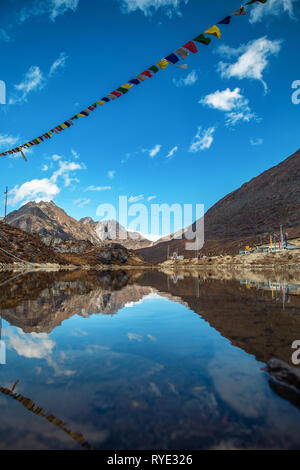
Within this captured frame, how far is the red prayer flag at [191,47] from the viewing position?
944 cm

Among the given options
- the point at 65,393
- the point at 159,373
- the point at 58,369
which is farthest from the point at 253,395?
the point at 58,369

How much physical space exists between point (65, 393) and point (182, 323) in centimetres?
622

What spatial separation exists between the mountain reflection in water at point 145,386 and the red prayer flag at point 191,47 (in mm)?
10663

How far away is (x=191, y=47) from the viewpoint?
958 cm

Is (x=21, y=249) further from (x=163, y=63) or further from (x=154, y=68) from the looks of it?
(x=163, y=63)

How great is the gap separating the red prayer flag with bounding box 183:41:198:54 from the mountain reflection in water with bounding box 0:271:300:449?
10.7 metres

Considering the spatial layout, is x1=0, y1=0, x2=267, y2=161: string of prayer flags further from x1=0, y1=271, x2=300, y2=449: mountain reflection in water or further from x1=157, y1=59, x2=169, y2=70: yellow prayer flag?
x1=0, y1=271, x2=300, y2=449: mountain reflection in water

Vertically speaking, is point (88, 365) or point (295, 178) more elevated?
point (295, 178)

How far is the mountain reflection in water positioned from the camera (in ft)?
10.5

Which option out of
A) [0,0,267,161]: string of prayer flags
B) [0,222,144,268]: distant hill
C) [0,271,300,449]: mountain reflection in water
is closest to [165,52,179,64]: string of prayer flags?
[0,0,267,161]: string of prayer flags

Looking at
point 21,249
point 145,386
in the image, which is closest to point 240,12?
point 145,386

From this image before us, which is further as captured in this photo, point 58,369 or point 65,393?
point 58,369

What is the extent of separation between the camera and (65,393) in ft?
14.6

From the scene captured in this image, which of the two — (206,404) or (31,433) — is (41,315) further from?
(206,404)
